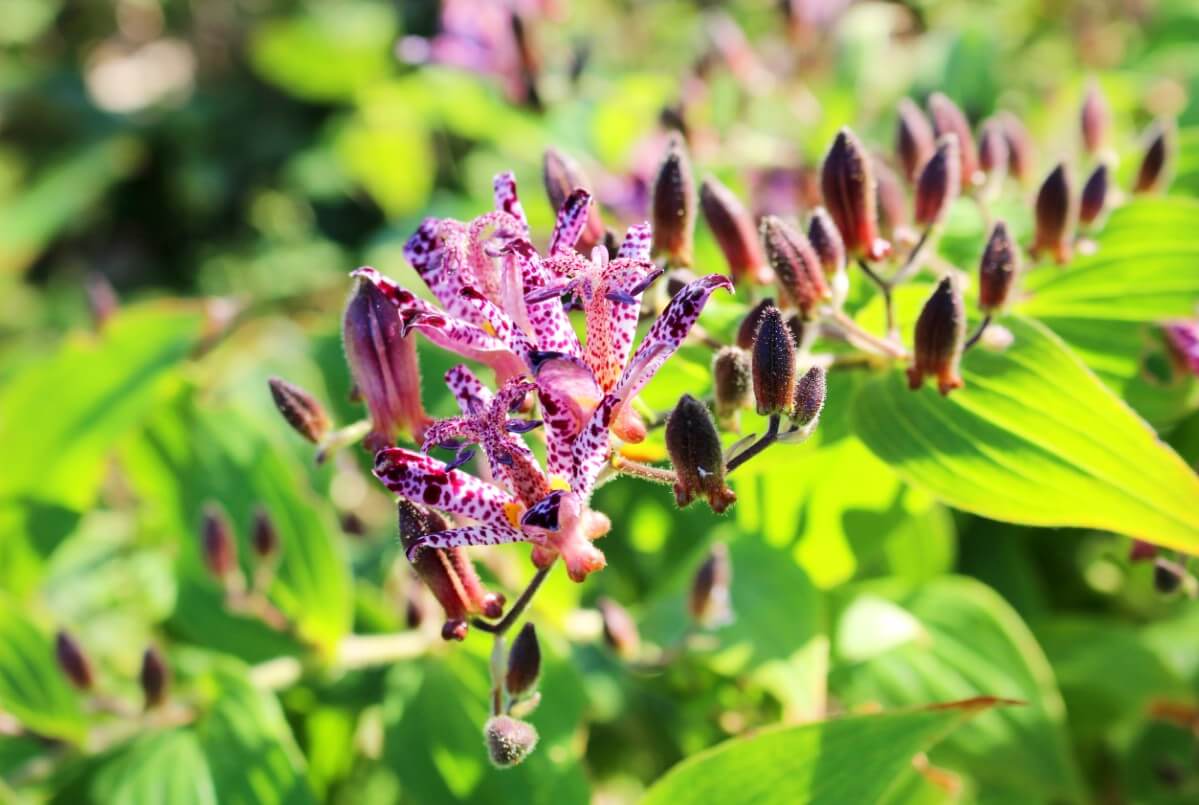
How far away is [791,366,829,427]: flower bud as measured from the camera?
615 mm

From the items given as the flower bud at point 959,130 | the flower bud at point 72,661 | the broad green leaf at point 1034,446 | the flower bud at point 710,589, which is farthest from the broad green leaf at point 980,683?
the flower bud at point 72,661

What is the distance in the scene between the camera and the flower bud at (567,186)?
775 millimetres

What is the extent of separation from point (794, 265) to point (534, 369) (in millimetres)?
200

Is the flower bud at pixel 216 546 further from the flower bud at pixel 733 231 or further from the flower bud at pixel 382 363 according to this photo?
the flower bud at pixel 733 231

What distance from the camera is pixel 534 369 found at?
0.60 meters

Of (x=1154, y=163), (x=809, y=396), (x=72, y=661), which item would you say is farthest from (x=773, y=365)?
(x=72, y=661)

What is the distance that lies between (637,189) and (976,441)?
0.65m

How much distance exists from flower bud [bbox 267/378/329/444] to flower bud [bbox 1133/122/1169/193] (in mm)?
700

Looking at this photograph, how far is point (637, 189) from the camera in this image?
1300mm

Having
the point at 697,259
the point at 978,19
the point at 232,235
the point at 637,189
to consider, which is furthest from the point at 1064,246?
the point at 232,235

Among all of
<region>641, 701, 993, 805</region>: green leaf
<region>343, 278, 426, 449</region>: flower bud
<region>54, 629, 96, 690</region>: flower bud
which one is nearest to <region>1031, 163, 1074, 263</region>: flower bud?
<region>641, 701, 993, 805</region>: green leaf

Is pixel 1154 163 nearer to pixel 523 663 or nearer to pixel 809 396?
pixel 809 396

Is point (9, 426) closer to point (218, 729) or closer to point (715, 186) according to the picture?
point (218, 729)

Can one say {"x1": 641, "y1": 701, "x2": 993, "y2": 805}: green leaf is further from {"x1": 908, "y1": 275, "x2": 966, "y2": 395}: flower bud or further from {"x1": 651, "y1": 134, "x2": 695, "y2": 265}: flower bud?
{"x1": 651, "y1": 134, "x2": 695, "y2": 265}: flower bud
